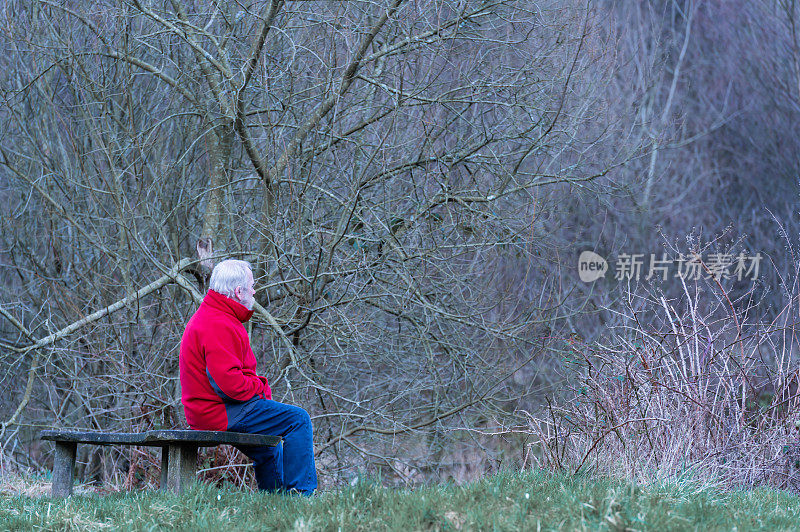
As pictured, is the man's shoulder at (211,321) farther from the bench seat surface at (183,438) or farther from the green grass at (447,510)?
the green grass at (447,510)

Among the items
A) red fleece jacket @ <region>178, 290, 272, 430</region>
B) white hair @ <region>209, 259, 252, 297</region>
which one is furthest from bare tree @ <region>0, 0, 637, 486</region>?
red fleece jacket @ <region>178, 290, 272, 430</region>

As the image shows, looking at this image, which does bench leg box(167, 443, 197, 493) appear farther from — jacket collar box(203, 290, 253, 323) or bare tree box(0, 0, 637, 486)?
bare tree box(0, 0, 637, 486)

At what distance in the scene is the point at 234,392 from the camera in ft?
15.6

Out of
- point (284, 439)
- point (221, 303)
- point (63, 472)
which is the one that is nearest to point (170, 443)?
point (284, 439)

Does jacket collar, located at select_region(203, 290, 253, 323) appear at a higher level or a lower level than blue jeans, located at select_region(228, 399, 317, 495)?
higher

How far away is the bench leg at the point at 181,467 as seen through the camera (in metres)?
4.70

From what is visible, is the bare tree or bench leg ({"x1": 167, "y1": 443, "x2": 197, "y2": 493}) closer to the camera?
bench leg ({"x1": 167, "y1": 443, "x2": 197, "y2": 493})

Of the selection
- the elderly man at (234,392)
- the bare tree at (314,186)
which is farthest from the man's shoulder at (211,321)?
the bare tree at (314,186)

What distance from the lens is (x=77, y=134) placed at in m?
8.78

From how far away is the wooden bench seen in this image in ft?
14.6

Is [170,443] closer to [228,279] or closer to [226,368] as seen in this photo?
[226,368]

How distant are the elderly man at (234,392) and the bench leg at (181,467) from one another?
18 centimetres

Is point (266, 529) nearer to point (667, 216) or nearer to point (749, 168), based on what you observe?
point (667, 216)

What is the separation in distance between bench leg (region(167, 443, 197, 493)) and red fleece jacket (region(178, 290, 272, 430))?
0.18m
